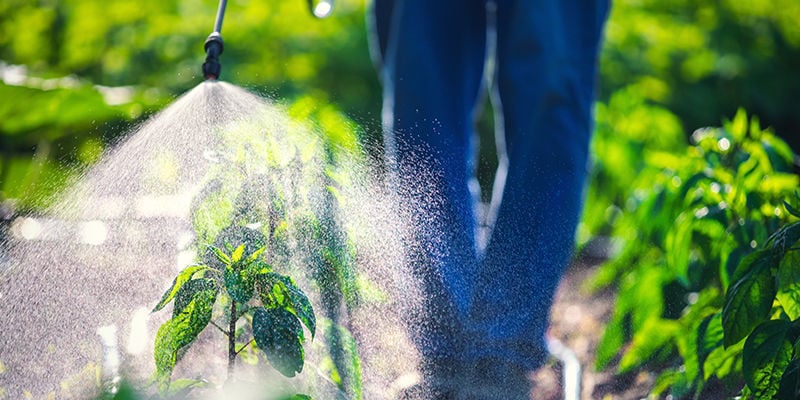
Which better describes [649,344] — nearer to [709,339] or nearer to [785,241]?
[709,339]

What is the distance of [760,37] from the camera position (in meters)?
5.73

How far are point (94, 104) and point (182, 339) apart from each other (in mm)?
1956

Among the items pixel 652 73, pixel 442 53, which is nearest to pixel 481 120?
pixel 652 73

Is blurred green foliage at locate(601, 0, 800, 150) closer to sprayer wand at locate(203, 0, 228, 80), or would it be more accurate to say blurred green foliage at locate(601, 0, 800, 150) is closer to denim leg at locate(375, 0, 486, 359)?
denim leg at locate(375, 0, 486, 359)

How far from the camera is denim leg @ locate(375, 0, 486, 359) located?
1772mm

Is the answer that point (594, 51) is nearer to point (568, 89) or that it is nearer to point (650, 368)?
point (568, 89)

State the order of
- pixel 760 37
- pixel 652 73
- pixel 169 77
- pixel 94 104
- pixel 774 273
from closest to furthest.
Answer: pixel 774 273 → pixel 94 104 → pixel 169 77 → pixel 652 73 → pixel 760 37

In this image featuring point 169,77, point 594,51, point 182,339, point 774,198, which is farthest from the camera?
point 169,77

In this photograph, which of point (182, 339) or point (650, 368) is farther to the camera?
point (650, 368)

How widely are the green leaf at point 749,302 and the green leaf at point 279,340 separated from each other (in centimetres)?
66

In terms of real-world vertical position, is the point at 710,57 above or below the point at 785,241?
above

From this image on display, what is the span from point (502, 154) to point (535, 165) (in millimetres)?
225

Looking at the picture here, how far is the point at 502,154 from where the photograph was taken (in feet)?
7.14

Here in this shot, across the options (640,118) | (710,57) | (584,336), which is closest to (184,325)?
(584,336)
